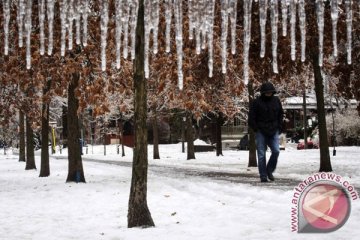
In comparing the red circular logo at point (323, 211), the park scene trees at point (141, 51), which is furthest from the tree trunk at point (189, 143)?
the red circular logo at point (323, 211)

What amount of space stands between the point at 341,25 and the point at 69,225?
9.77 meters

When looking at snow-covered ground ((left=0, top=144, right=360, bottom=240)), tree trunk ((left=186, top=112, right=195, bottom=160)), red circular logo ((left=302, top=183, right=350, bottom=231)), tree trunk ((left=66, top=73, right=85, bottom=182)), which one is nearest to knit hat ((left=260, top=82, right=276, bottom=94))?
snow-covered ground ((left=0, top=144, right=360, bottom=240))

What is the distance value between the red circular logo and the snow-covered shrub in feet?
132

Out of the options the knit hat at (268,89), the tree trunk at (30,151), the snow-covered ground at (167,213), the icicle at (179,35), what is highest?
the icicle at (179,35)

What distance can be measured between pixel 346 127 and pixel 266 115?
3860 cm

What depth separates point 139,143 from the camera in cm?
713

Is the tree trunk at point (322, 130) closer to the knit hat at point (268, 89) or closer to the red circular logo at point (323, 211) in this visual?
the knit hat at point (268, 89)

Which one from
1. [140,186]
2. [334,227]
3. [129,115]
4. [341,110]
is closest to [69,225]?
[140,186]

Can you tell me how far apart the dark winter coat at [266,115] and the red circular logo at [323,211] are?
3.64 metres

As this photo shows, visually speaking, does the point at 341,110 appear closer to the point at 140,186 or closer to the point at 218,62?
the point at 218,62

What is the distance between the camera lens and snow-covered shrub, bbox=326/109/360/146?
46.0 meters

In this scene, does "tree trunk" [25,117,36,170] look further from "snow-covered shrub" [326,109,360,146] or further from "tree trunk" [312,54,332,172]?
"snow-covered shrub" [326,109,360,146]

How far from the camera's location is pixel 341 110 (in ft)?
158

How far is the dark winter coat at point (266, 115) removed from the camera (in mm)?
10531
